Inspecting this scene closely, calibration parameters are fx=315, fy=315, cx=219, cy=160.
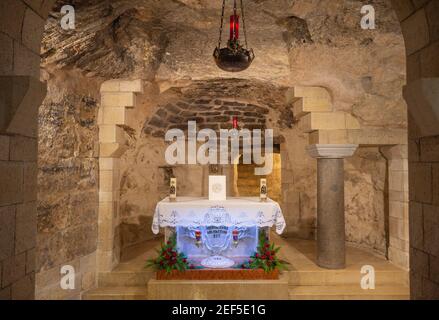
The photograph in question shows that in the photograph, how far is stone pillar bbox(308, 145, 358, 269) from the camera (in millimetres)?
5605

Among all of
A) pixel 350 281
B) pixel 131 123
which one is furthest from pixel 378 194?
Result: pixel 131 123

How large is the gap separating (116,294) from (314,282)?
10.8 ft

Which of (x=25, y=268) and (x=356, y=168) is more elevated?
(x=356, y=168)

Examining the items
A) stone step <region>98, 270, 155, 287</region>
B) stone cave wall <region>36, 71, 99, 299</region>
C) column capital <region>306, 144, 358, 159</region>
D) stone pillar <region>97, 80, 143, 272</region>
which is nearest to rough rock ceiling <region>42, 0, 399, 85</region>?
stone pillar <region>97, 80, 143, 272</region>

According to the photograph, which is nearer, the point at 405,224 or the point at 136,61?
the point at 136,61

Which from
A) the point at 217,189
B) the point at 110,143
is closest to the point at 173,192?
the point at 217,189

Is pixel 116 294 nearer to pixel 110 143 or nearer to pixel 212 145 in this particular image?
pixel 110 143

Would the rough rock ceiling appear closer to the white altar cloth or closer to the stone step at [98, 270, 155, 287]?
the white altar cloth

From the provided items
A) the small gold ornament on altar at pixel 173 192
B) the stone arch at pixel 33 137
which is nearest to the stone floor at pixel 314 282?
the small gold ornament on altar at pixel 173 192

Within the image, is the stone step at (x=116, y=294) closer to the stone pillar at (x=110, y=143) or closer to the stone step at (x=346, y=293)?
the stone pillar at (x=110, y=143)

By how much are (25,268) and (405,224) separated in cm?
593

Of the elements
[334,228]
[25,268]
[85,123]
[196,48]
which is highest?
[196,48]

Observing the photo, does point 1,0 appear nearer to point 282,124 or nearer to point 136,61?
point 136,61

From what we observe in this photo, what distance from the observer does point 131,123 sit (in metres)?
6.09
